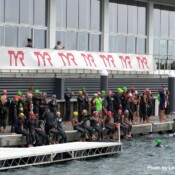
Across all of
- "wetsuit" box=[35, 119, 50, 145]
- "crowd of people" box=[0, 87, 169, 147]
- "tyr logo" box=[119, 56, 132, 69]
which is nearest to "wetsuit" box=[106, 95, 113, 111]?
"crowd of people" box=[0, 87, 169, 147]

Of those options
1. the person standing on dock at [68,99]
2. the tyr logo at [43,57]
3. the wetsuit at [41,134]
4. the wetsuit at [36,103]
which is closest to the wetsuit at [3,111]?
the wetsuit at [36,103]

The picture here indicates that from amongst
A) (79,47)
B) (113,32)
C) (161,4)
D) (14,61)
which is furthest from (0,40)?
(161,4)

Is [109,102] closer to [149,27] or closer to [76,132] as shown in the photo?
[76,132]

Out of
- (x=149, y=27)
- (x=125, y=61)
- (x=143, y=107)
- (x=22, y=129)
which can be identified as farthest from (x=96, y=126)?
(x=149, y=27)

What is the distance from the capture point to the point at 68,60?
36.2 meters

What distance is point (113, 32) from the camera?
144 ft

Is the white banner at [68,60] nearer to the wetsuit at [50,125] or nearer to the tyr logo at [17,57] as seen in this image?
the tyr logo at [17,57]

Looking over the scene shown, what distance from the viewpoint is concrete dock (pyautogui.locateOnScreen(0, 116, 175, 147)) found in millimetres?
27039

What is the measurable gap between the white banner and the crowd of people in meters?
2.41

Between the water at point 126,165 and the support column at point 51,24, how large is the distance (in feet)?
30.8

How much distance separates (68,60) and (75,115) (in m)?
7.18

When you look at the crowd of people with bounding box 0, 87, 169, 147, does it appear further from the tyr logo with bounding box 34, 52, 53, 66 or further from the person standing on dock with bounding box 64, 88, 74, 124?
the tyr logo with bounding box 34, 52, 53, 66

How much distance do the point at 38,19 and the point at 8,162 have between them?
15.2m

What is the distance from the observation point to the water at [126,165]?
80.7 feet
